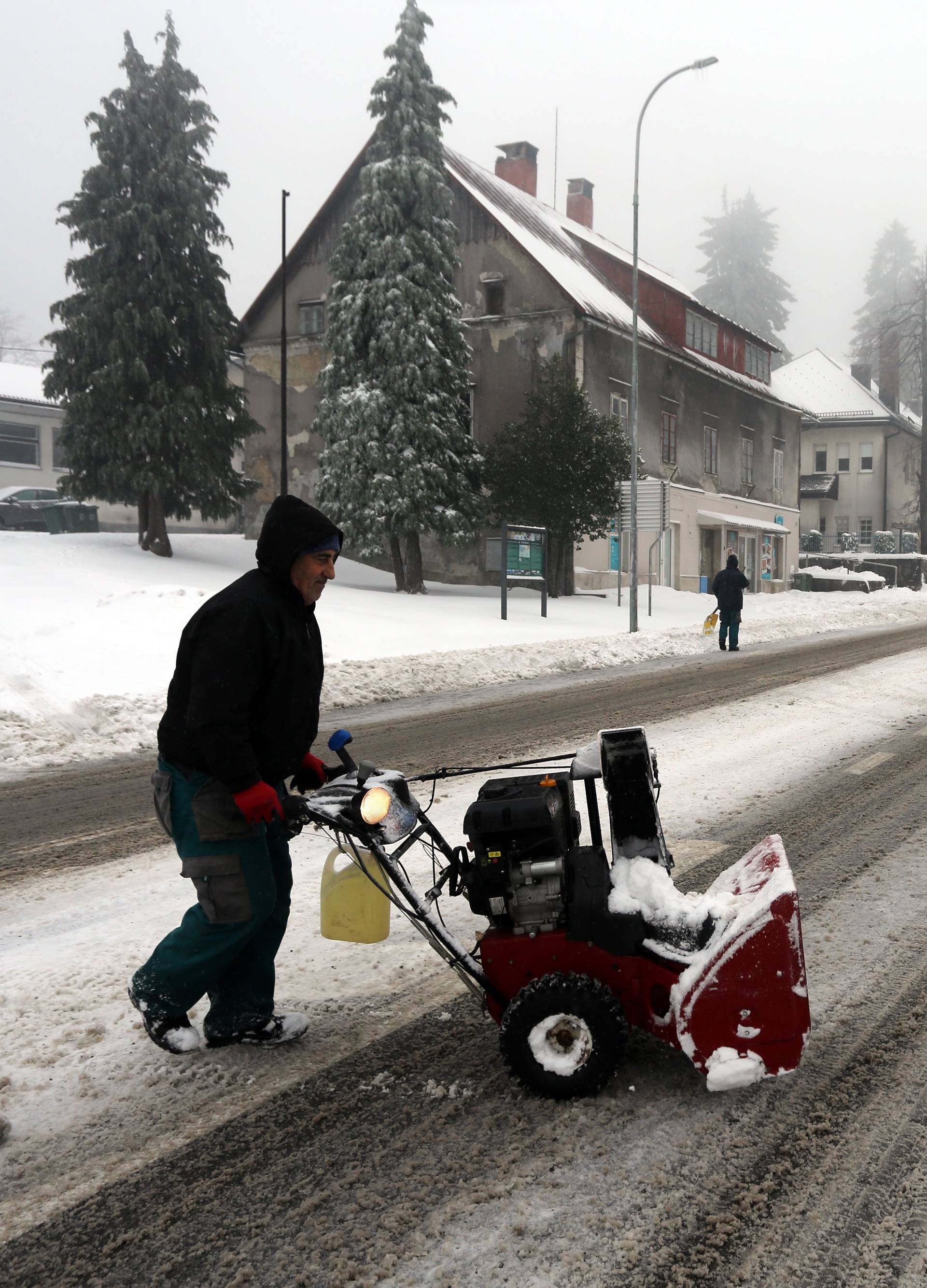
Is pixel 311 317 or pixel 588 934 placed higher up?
pixel 311 317

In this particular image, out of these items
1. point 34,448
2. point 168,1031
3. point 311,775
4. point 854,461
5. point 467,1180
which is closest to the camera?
point 467,1180

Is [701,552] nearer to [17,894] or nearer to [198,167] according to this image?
[198,167]

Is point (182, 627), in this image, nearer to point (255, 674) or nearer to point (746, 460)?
point (255, 674)

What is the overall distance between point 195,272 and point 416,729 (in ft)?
63.1

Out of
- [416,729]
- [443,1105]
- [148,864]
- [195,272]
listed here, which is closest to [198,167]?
[195,272]

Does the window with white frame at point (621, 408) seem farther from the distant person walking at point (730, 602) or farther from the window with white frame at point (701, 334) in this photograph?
the distant person walking at point (730, 602)

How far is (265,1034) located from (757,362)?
4336 centimetres

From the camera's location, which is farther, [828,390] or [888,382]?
[888,382]

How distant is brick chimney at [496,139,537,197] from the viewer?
3834cm

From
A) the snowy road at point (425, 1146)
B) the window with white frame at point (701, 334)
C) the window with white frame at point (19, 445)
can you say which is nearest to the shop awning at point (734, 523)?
the window with white frame at point (701, 334)

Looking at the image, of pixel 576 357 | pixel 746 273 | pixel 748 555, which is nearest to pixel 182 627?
pixel 576 357

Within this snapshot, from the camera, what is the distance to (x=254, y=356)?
3481cm

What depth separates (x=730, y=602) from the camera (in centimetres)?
1900

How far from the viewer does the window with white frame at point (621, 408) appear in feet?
106
